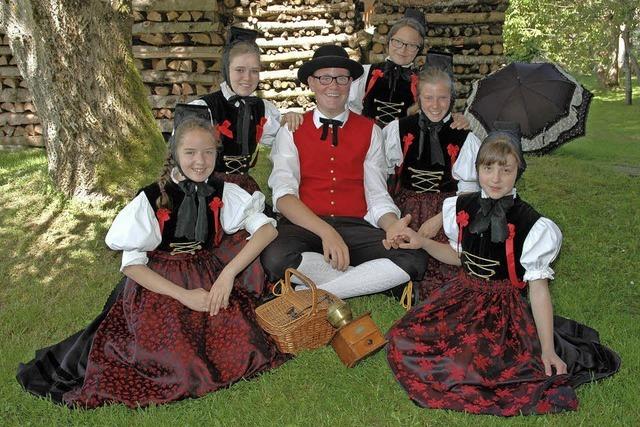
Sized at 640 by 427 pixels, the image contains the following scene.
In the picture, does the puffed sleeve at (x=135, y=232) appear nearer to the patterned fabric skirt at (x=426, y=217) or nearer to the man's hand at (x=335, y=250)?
the man's hand at (x=335, y=250)

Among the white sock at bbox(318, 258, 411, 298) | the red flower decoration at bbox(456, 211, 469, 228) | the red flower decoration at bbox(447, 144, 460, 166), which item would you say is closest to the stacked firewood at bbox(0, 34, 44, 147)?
the white sock at bbox(318, 258, 411, 298)

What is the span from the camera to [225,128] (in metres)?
4.61

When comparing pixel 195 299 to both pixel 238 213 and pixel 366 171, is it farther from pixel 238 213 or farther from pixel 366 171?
pixel 366 171

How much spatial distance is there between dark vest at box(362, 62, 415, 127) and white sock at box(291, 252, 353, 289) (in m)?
1.48

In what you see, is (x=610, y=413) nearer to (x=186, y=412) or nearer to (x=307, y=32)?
(x=186, y=412)

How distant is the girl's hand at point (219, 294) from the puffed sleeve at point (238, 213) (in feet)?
1.16

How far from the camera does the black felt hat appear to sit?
13.9ft

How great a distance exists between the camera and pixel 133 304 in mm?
3600

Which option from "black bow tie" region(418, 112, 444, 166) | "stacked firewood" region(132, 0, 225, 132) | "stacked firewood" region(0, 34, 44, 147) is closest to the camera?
"black bow tie" region(418, 112, 444, 166)

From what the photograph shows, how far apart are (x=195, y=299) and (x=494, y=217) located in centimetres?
169

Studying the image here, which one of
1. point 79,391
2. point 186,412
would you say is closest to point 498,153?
point 186,412

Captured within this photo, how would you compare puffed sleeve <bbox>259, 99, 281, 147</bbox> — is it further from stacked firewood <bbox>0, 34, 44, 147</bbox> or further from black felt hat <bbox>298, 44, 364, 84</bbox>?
stacked firewood <bbox>0, 34, 44, 147</bbox>

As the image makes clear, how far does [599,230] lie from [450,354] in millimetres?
3240

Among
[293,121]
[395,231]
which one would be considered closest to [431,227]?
[395,231]
